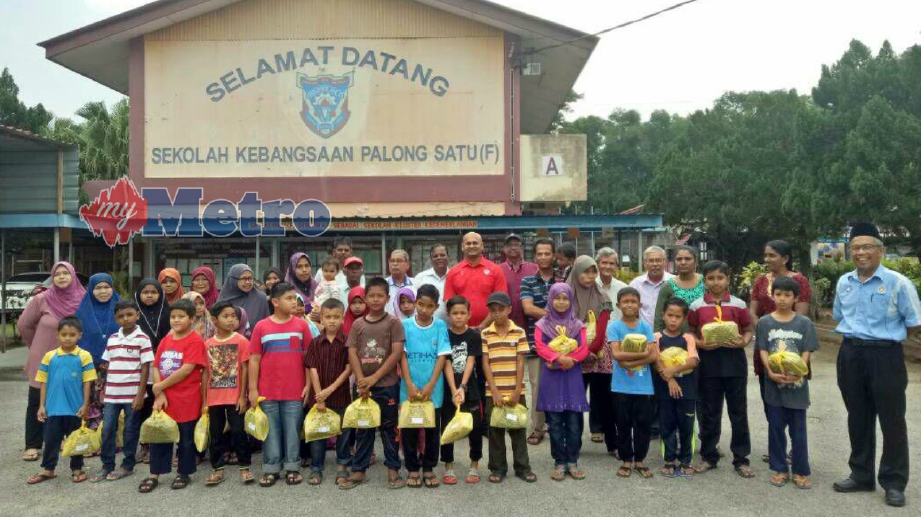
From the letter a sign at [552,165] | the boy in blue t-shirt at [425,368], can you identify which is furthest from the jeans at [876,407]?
the letter a sign at [552,165]

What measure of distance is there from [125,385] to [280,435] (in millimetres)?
1285

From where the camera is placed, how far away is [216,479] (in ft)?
16.8

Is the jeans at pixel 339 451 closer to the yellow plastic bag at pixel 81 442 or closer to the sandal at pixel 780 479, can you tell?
the yellow plastic bag at pixel 81 442

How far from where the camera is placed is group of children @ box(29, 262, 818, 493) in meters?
5.08

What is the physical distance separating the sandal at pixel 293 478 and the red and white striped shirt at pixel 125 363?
1384mm

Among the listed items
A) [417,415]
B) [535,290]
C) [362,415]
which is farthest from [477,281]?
[362,415]

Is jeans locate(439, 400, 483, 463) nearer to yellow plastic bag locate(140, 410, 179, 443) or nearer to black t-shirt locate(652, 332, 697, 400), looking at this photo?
black t-shirt locate(652, 332, 697, 400)

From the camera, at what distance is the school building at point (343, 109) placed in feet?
50.4

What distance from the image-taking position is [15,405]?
26.9 feet

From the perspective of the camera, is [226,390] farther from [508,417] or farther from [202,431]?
[508,417]

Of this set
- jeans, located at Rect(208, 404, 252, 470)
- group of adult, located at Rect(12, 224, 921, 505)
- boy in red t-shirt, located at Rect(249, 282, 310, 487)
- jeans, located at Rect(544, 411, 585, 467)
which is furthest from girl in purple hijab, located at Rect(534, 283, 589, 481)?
jeans, located at Rect(208, 404, 252, 470)

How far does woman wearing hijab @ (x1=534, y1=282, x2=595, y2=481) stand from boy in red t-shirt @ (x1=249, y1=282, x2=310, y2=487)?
1.86m

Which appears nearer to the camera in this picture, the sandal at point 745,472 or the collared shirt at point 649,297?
A: the sandal at point 745,472

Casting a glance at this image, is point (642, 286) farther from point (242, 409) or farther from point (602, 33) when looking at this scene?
point (602, 33)
